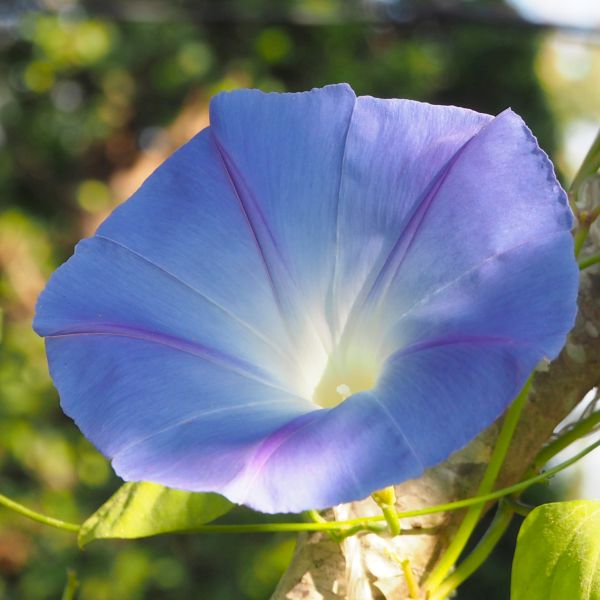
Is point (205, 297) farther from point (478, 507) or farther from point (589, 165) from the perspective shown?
point (589, 165)

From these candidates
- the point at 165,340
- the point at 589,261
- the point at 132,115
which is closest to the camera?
the point at 165,340

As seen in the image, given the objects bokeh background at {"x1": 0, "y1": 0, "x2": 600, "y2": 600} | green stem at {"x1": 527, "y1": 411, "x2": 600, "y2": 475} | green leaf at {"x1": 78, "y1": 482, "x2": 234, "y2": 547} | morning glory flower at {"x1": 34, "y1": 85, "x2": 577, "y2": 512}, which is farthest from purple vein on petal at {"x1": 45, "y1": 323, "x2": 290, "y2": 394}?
bokeh background at {"x1": 0, "y1": 0, "x2": 600, "y2": 600}

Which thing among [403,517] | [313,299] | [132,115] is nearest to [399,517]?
[403,517]

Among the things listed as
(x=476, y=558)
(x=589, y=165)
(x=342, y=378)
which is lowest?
Answer: (x=476, y=558)

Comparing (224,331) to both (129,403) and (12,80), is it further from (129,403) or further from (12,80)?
(12,80)

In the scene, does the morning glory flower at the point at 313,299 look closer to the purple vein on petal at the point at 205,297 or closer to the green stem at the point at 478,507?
the purple vein on petal at the point at 205,297

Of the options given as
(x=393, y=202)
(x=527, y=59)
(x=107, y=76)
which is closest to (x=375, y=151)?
(x=393, y=202)
